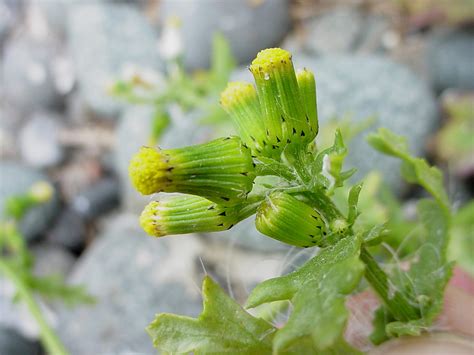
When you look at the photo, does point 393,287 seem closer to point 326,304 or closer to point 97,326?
point 326,304

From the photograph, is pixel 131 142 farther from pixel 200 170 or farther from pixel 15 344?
pixel 200 170

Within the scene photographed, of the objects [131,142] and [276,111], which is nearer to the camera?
[276,111]

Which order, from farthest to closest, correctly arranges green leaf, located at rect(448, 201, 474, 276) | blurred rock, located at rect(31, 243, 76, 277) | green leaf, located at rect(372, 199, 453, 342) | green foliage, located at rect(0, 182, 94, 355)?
blurred rock, located at rect(31, 243, 76, 277) < green leaf, located at rect(448, 201, 474, 276) < green foliage, located at rect(0, 182, 94, 355) < green leaf, located at rect(372, 199, 453, 342)

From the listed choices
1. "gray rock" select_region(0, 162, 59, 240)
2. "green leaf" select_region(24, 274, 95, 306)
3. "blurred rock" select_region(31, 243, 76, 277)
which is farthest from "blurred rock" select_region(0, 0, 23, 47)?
"green leaf" select_region(24, 274, 95, 306)

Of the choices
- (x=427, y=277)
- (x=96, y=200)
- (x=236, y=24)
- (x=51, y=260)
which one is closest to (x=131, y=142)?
(x=96, y=200)

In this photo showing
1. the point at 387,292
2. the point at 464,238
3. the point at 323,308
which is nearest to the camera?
the point at 323,308

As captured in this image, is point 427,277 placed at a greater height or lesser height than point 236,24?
lesser

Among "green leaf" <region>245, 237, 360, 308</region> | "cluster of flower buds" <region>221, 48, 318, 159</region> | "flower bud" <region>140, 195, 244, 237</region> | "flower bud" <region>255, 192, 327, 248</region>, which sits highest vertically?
"cluster of flower buds" <region>221, 48, 318, 159</region>

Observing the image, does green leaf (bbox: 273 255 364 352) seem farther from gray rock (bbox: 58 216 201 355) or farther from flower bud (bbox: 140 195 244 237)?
gray rock (bbox: 58 216 201 355)
